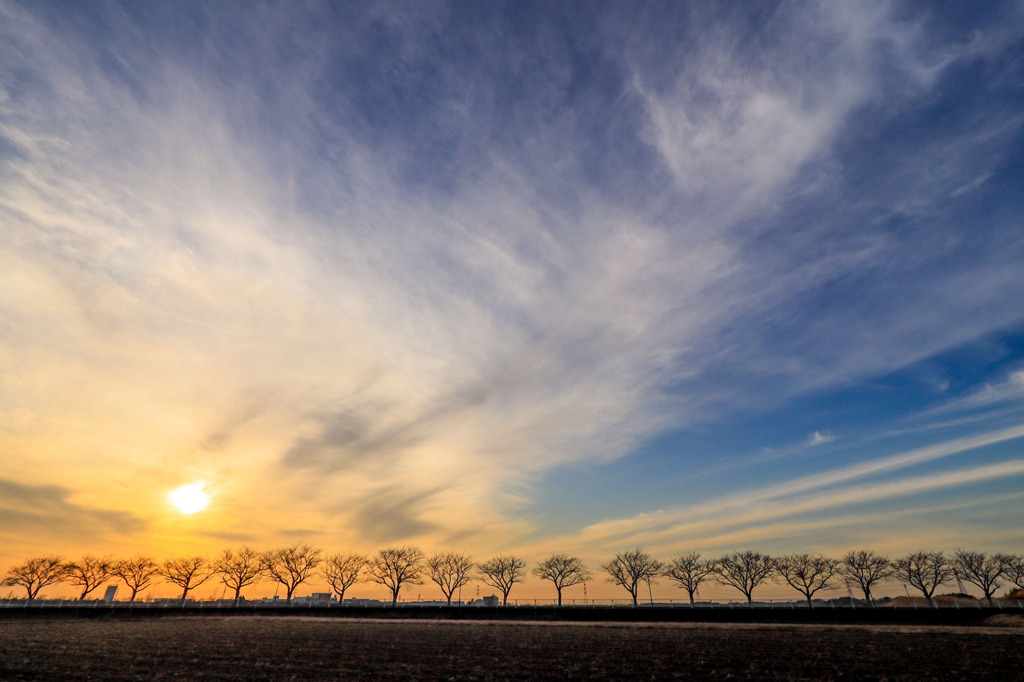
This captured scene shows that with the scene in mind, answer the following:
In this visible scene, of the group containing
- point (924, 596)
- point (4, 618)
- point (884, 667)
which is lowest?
point (924, 596)

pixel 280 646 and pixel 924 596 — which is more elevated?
pixel 280 646

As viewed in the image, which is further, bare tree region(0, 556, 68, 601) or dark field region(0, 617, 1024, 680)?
bare tree region(0, 556, 68, 601)

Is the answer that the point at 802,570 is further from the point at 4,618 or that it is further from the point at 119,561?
the point at 119,561

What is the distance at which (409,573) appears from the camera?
5743 inches

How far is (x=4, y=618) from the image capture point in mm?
81625

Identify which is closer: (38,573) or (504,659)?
(504,659)

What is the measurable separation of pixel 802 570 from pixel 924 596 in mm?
33524

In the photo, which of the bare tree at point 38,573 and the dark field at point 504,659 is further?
the bare tree at point 38,573

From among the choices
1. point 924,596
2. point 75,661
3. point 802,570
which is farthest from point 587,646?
point 924,596

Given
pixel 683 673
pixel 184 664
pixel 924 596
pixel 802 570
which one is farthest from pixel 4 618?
pixel 924 596

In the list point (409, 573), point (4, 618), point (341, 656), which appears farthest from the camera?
point (409, 573)

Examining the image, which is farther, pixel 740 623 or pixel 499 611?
pixel 499 611

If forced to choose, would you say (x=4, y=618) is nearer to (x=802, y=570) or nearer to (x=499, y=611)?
(x=499, y=611)

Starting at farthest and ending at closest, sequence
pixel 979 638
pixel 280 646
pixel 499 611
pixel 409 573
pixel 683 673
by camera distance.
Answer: pixel 409 573 < pixel 499 611 < pixel 979 638 < pixel 280 646 < pixel 683 673
